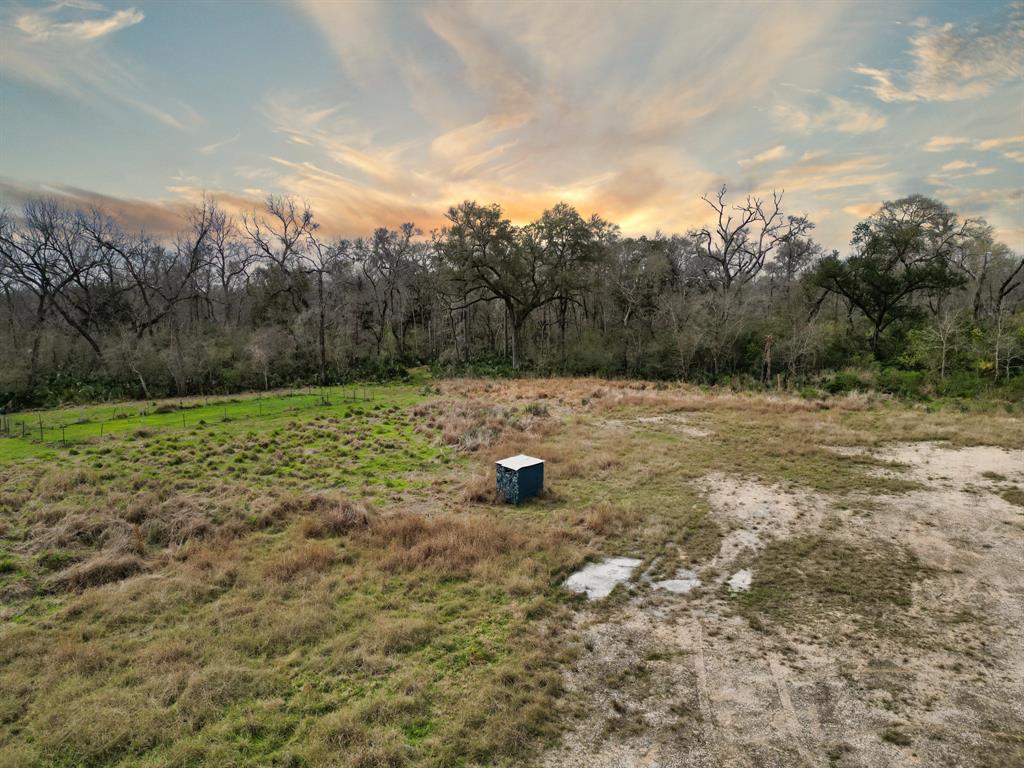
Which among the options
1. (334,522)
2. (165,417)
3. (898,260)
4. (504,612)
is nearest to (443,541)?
(504,612)

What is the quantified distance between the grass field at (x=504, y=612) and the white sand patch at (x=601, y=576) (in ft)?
0.85

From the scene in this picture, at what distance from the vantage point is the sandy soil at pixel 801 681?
454 cm

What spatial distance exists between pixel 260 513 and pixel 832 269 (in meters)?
37.9

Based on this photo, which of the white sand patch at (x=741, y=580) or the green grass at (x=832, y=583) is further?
the white sand patch at (x=741, y=580)

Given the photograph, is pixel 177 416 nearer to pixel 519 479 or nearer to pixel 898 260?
pixel 519 479

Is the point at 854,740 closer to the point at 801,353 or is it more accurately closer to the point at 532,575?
the point at 532,575

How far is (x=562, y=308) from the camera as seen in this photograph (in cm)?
4281

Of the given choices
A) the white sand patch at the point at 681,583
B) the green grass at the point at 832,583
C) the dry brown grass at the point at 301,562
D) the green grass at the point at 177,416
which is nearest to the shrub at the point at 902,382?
the green grass at the point at 832,583

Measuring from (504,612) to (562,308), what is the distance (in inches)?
1479

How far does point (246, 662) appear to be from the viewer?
19.1 ft

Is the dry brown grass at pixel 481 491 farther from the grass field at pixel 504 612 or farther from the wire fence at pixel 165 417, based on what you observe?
the wire fence at pixel 165 417

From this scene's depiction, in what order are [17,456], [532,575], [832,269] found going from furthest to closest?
1. [832,269]
2. [17,456]
3. [532,575]

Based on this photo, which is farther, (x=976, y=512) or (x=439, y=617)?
(x=976, y=512)

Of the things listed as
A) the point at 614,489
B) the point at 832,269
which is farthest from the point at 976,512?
the point at 832,269
